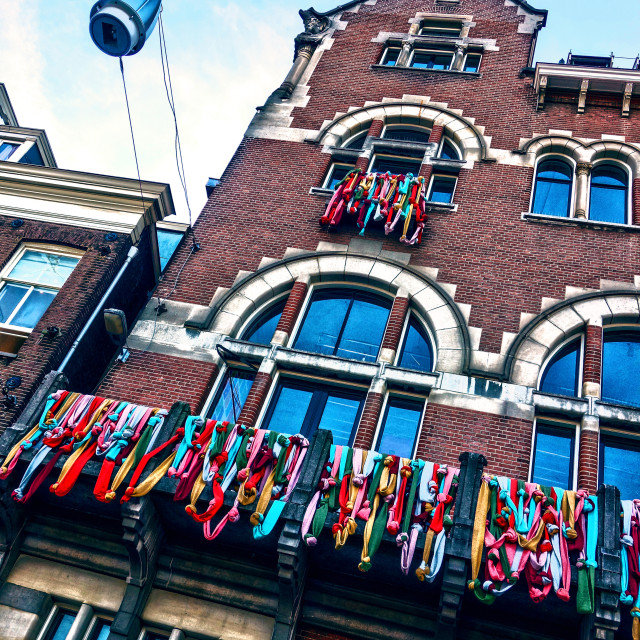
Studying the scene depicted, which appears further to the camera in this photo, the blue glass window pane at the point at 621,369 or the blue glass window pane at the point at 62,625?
the blue glass window pane at the point at 621,369

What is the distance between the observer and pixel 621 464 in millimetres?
10312

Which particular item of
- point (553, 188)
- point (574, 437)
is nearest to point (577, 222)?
point (553, 188)

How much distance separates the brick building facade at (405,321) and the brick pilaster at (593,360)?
36 millimetres

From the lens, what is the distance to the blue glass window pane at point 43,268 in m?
13.3

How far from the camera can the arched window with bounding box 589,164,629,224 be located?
1400cm

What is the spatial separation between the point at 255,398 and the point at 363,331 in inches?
97.4

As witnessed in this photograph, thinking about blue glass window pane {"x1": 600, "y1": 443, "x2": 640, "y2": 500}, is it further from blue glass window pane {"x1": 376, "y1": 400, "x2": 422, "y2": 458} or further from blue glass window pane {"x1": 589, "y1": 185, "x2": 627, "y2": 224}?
blue glass window pane {"x1": 589, "y1": 185, "x2": 627, "y2": 224}

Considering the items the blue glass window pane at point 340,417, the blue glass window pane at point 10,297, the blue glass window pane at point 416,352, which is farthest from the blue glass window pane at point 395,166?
the blue glass window pane at point 10,297

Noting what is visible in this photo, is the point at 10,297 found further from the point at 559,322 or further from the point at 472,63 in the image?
the point at 472,63

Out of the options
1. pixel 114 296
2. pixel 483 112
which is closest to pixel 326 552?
pixel 114 296

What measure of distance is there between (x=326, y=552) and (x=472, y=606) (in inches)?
74.8

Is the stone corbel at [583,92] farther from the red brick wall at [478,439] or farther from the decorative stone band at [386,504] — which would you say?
the decorative stone band at [386,504]

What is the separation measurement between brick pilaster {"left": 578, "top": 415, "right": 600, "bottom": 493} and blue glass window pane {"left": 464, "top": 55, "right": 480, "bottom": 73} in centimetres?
1081

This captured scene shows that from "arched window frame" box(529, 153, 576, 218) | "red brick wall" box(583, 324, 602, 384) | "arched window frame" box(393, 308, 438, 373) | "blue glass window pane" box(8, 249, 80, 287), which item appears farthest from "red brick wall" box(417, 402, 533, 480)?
"blue glass window pane" box(8, 249, 80, 287)
